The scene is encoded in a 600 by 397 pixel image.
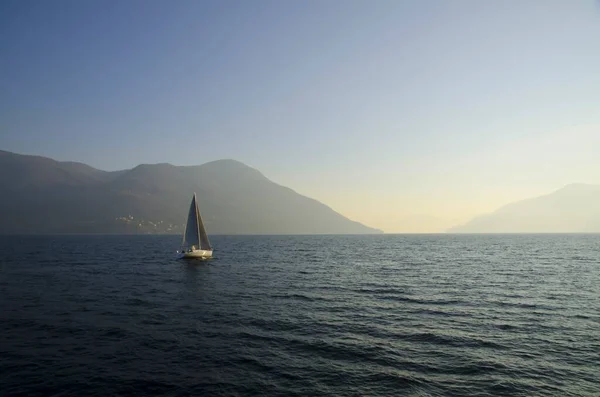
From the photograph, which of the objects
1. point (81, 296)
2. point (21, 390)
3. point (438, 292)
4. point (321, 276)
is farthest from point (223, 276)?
point (21, 390)

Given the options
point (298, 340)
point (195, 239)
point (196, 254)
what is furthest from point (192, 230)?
point (298, 340)

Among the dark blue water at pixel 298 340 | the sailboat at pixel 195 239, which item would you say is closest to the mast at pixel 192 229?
the sailboat at pixel 195 239

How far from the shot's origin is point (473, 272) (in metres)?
69.1

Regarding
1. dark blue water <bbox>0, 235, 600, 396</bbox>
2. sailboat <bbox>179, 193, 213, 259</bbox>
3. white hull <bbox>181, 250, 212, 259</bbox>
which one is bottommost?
dark blue water <bbox>0, 235, 600, 396</bbox>

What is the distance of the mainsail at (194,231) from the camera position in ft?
286

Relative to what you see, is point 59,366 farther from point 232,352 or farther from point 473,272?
point 473,272

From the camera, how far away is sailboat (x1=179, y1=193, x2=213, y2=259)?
86438 millimetres

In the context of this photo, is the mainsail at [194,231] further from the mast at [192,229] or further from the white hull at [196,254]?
the white hull at [196,254]

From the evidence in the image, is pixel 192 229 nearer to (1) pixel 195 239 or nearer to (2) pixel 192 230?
(2) pixel 192 230

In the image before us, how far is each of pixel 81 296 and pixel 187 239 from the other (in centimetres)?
4701

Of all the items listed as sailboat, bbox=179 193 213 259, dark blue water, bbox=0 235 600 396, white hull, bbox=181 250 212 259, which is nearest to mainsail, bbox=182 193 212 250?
sailboat, bbox=179 193 213 259

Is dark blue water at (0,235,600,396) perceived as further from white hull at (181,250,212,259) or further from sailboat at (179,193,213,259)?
sailboat at (179,193,213,259)

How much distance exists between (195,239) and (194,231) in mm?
2141

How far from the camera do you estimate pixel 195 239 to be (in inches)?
3521
